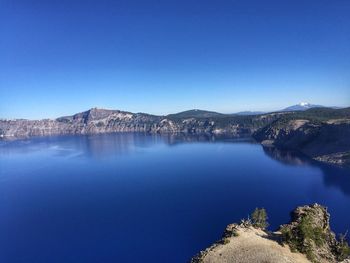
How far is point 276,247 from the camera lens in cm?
5366

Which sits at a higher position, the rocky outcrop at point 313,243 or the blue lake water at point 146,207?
the rocky outcrop at point 313,243

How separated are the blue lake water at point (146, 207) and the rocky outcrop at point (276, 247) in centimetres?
2444

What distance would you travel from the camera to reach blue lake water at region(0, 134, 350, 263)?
281ft

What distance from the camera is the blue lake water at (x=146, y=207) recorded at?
85.8 meters

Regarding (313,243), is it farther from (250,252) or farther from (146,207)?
(146,207)

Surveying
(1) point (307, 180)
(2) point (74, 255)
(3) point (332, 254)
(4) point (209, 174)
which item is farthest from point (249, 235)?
(4) point (209, 174)

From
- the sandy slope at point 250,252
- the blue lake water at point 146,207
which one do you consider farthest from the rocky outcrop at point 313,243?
the blue lake water at point 146,207

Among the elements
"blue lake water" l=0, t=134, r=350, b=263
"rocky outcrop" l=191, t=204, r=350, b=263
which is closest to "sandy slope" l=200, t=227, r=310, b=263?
Result: "rocky outcrop" l=191, t=204, r=350, b=263

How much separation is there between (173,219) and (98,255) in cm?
2813

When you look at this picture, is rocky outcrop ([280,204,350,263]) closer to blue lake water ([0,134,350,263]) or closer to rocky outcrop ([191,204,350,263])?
rocky outcrop ([191,204,350,263])

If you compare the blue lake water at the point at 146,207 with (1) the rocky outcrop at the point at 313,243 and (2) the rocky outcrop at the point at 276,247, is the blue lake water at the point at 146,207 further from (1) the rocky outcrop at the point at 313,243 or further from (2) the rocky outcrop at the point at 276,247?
(1) the rocky outcrop at the point at 313,243

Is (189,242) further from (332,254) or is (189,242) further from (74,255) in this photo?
(332,254)

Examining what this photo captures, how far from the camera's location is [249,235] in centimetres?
5819

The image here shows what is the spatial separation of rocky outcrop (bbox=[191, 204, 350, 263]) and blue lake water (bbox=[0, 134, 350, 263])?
2444cm
